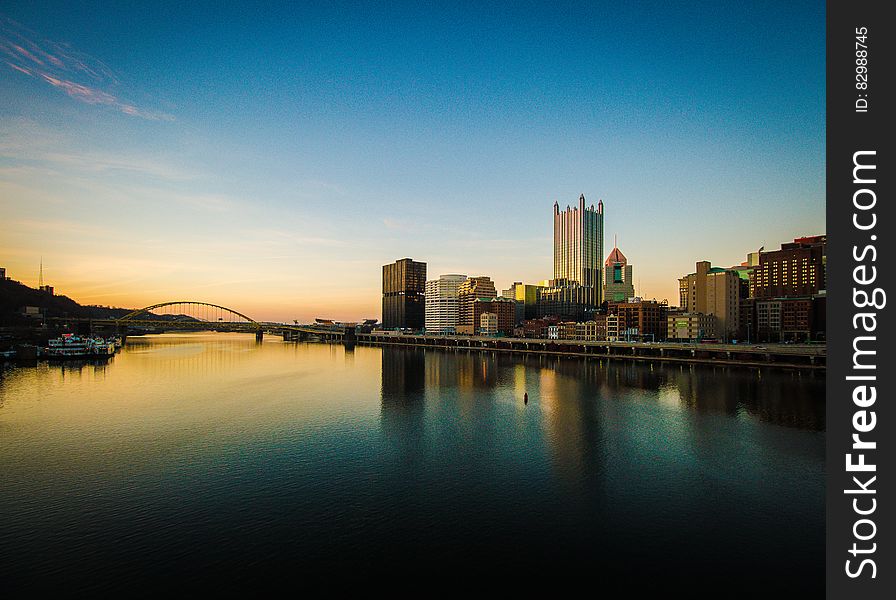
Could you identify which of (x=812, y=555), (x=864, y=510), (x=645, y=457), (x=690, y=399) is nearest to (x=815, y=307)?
(x=690, y=399)

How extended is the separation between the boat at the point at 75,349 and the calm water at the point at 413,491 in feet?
136

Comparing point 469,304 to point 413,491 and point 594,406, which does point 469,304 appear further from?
point 413,491

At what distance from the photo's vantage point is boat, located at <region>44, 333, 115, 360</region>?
2847 inches

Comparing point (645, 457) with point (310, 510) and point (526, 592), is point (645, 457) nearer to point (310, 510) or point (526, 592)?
point (526, 592)

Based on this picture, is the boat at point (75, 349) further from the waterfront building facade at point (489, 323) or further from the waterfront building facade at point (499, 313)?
the waterfront building facade at point (499, 313)

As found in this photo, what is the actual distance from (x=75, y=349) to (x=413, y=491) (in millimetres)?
82692

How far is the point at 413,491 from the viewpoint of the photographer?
1892 cm

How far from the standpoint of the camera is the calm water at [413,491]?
530 inches

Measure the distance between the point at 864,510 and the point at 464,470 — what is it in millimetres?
15280

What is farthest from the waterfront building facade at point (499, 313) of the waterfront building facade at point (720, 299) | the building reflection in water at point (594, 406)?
Answer: the building reflection in water at point (594, 406)

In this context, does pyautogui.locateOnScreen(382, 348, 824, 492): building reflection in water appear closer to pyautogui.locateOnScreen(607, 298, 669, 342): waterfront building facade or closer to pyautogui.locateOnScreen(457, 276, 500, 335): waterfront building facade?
pyautogui.locateOnScreen(607, 298, 669, 342): waterfront building facade

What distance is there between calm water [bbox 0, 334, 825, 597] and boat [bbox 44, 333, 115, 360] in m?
41.4

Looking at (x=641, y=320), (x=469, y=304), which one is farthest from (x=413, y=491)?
(x=469, y=304)

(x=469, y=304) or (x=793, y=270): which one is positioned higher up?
(x=793, y=270)
